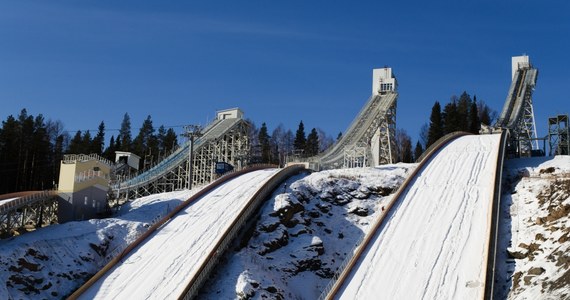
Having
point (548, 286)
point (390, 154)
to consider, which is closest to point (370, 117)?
point (390, 154)

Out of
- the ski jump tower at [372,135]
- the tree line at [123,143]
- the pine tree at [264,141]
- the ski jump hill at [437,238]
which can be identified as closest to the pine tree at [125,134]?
the tree line at [123,143]

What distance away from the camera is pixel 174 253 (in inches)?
1166

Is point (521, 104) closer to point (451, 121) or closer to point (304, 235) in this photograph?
point (451, 121)

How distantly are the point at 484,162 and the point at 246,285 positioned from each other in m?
19.0

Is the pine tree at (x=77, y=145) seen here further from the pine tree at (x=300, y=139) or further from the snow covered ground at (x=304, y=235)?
the snow covered ground at (x=304, y=235)

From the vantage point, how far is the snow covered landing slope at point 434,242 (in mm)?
24453

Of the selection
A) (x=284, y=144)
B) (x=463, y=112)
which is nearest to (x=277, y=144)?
(x=284, y=144)

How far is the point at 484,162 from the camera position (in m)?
37.8

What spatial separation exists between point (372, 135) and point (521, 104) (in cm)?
1623

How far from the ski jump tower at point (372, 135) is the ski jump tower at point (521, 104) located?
10.5 m

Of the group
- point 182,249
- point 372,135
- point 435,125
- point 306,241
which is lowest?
point 182,249

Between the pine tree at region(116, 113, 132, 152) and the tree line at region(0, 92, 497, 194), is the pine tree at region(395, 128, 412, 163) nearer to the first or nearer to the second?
the tree line at region(0, 92, 497, 194)

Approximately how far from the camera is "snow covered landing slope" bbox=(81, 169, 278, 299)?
2652 cm

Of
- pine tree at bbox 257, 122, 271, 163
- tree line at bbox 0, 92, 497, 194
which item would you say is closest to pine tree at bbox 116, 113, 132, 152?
tree line at bbox 0, 92, 497, 194
